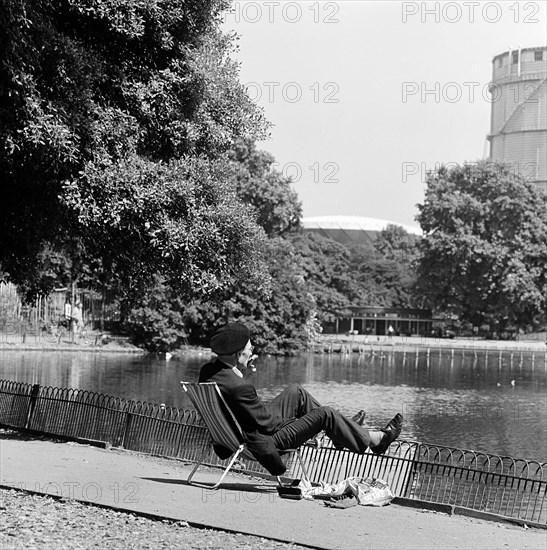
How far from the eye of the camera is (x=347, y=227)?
15525 cm

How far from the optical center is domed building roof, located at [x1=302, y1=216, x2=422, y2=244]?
152712mm

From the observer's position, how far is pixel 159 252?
46.3ft

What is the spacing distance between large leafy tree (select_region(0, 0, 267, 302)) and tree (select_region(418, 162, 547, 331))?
218 feet

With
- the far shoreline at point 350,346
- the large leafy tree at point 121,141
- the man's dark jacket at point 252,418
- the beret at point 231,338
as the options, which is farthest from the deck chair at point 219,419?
the far shoreline at point 350,346

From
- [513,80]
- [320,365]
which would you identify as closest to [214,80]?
[320,365]

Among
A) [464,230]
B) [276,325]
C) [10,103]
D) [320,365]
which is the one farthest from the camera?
[464,230]

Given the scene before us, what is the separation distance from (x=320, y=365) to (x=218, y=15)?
1580 inches

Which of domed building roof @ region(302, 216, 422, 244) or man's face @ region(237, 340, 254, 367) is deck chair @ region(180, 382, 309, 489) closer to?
man's face @ region(237, 340, 254, 367)

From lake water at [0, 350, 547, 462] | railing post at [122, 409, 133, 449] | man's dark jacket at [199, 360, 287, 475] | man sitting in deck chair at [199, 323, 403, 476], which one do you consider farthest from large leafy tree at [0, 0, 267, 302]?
lake water at [0, 350, 547, 462]

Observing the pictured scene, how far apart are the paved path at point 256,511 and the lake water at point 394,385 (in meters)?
12.3

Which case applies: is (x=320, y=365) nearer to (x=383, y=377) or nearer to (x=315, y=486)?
(x=383, y=377)

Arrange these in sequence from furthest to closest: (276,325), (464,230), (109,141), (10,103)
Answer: (464,230) → (276,325) → (109,141) → (10,103)

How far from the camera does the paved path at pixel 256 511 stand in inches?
311

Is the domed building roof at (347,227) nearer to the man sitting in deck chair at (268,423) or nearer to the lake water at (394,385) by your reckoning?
the lake water at (394,385)
